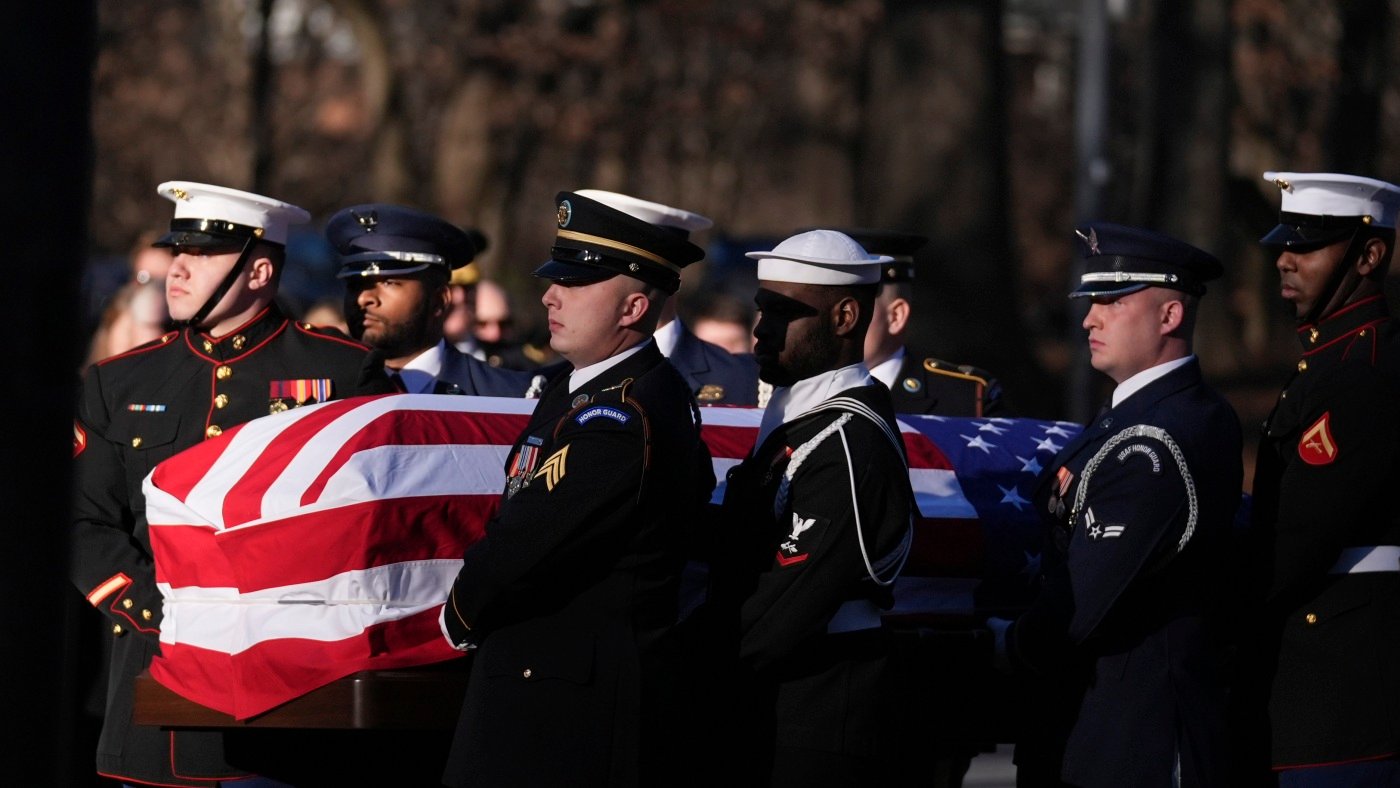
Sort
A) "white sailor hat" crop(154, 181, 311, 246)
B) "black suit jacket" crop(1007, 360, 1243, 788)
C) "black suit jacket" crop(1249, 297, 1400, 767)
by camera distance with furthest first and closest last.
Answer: "white sailor hat" crop(154, 181, 311, 246)
"black suit jacket" crop(1249, 297, 1400, 767)
"black suit jacket" crop(1007, 360, 1243, 788)

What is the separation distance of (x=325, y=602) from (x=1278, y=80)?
2587 cm

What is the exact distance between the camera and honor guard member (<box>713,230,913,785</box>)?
169 inches

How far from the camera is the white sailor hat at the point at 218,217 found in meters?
5.18

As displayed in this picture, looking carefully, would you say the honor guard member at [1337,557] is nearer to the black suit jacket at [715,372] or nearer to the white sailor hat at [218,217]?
the black suit jacket at [715,372]

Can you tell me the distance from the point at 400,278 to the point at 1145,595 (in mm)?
2513

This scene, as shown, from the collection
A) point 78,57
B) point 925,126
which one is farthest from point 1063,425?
point 925,126

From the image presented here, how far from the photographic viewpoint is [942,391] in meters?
6.75

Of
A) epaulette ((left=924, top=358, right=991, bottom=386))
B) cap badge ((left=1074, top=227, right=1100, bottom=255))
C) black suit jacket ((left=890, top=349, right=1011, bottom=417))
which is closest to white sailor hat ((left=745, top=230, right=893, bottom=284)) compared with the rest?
cap badge ((left=1074, top=227, right=1100, bottom=255))

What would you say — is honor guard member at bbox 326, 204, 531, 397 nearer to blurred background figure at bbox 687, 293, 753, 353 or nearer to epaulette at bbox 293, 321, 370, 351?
epaulette at bbox 293, 321, 370, 351

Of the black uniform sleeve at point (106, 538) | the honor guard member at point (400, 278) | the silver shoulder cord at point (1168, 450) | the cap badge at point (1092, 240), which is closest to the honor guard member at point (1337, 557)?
the silver shoulder cord at point (1168, 450)

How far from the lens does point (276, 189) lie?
113 ft

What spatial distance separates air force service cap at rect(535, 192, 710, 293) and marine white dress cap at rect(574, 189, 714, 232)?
472 mm

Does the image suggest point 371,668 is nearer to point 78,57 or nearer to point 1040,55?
point 78,57

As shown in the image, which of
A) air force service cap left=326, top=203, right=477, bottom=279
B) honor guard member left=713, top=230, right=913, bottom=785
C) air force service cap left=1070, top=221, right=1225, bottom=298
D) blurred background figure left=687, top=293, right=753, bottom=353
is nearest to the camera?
honor guard member left=713, top=230, right=913, bottom=785
